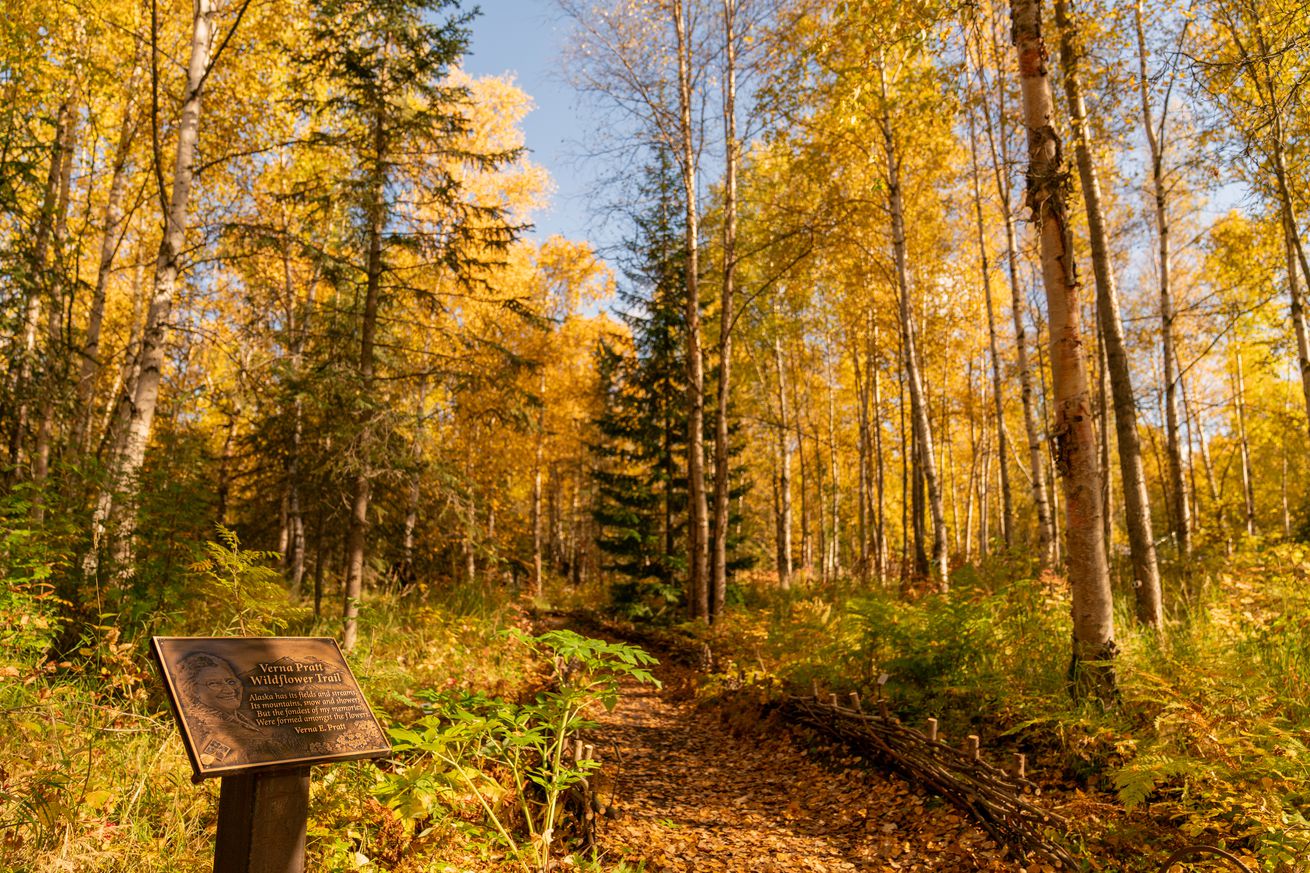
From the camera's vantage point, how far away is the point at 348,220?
11570 millimetres

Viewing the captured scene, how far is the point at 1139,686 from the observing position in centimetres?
453

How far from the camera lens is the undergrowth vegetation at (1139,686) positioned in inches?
132

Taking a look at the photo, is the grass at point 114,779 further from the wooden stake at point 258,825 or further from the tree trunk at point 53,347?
the tree trunk at point 53,347

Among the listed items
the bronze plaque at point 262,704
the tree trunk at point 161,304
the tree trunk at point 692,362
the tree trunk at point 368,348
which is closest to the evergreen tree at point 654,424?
the tree trunk at point 692,362

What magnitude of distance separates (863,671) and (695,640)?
13.5 ft

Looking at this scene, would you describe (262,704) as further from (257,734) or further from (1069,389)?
(1069,389)

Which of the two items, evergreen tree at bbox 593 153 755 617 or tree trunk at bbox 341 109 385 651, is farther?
evergreen tree at bbox 593 153 755 617

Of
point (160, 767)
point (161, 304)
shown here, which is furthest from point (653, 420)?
point (160, 767)

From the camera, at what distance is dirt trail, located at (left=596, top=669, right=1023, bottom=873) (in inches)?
167

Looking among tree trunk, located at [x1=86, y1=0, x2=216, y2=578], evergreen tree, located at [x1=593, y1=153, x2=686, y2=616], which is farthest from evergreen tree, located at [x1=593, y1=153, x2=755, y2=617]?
tree trunk, located at [x1=86, y1=0, x2=216, y2=578]

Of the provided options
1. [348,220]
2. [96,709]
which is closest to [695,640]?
[96,709]

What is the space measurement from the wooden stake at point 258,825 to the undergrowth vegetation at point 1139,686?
11.8ft

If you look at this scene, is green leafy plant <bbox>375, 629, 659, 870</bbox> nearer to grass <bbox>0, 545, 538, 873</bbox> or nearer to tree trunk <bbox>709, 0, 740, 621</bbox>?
grass <bbox>0, 545, 538, 873</bbox>

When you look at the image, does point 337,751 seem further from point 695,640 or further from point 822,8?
point 822,8
